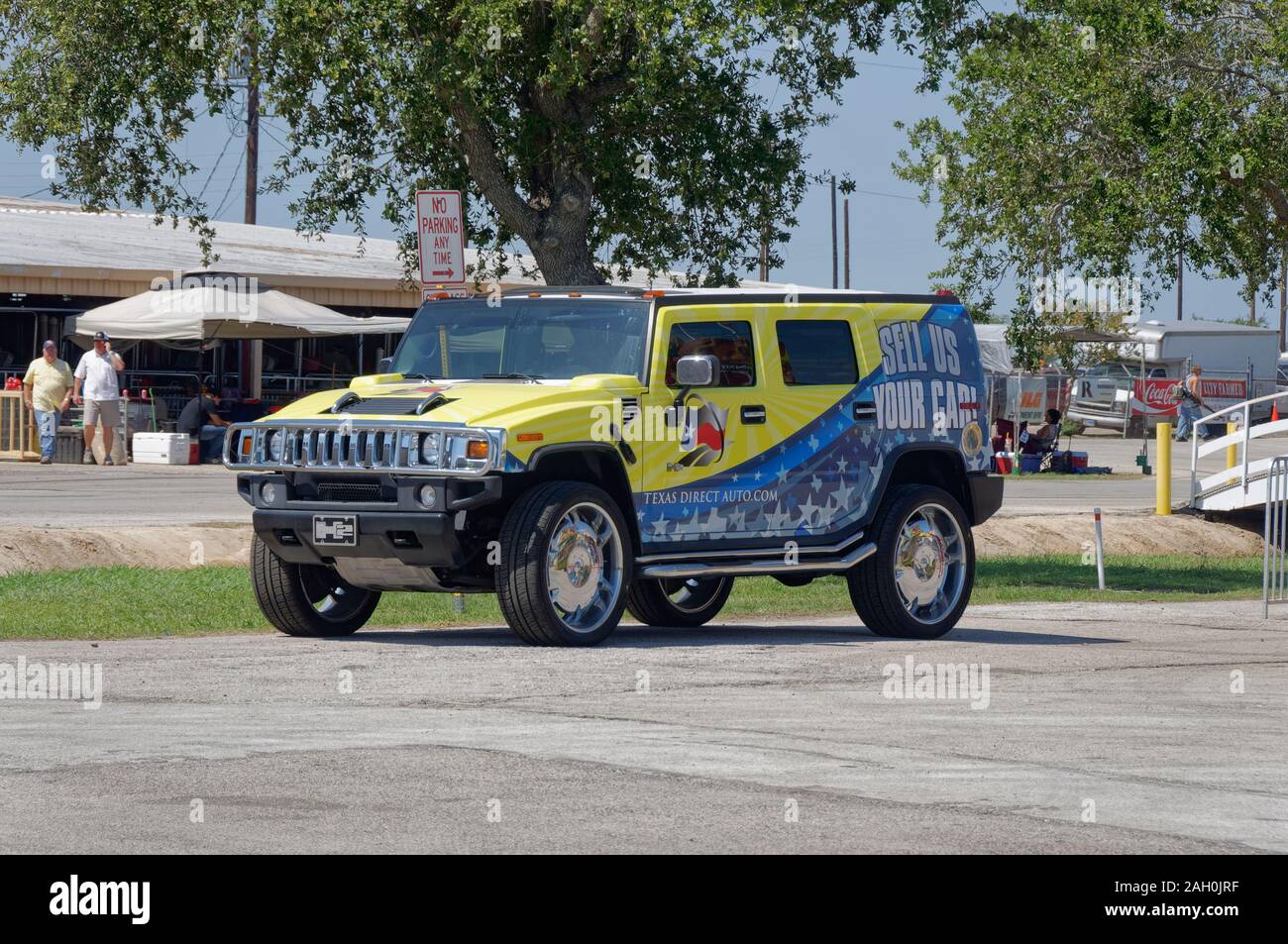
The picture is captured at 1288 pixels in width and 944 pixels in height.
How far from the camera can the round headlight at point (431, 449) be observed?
39.5 ft

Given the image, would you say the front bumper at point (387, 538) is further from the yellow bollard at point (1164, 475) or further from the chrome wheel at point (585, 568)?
the yellow bollard at point (1164, 475)

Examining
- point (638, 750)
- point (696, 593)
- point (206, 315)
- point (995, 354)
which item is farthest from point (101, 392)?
point (995, 354)

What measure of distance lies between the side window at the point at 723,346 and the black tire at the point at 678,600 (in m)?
1.87

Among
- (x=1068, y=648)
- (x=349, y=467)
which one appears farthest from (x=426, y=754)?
(x=1068, y=648)

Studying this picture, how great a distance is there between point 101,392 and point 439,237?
63.7 ft

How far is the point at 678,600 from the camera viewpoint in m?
15.4

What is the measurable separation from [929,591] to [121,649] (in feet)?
17.4

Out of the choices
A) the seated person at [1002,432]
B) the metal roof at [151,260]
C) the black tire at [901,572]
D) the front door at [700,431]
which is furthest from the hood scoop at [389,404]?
the seated person at [1002,432]

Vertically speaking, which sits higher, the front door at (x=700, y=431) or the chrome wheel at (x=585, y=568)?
the front door at (x=700, y=431)

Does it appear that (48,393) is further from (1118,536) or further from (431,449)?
(431,449)

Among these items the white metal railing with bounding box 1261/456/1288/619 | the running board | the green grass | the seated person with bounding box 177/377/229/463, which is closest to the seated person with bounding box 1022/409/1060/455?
the seated person with bounding box 177/377/229/463

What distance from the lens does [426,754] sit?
28.2 ft

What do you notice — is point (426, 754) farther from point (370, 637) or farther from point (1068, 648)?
point (1068, 648)
